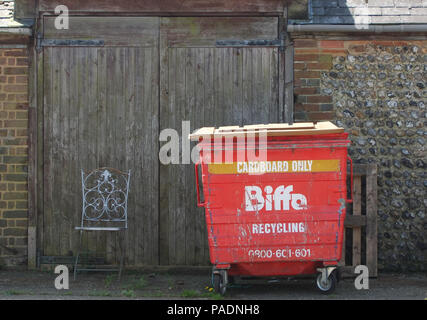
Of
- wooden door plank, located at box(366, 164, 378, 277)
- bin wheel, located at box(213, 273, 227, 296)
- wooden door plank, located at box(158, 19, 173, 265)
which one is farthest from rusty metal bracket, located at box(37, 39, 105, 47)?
wooden door plank, located at box(366, 164, 378, 277)

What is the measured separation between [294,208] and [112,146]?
2.55 metres

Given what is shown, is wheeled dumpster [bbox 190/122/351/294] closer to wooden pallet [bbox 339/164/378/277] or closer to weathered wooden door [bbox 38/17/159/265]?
wooden pallet [bbox 339/164/378/277]

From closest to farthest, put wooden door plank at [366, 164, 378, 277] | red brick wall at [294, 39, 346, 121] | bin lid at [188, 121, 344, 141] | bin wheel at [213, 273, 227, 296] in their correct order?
bin lid at [188, 121, 344, 141] → bin wheel at [213, 273, 227, 296] → wooden door plank at [366, 164, 378, 277] → red brick wall at [294, 39, 346, 121]

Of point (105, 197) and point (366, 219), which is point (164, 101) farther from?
point (366, 219)

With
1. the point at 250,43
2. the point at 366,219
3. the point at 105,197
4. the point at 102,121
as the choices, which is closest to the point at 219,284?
the point at 366,219

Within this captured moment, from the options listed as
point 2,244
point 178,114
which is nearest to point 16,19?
point 178,114

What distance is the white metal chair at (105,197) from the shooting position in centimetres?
732

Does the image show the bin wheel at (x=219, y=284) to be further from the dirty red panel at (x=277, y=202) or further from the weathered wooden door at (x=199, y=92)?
the weathered wooden door at (x=199, y=92)

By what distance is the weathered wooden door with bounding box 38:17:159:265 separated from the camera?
24.2 ft

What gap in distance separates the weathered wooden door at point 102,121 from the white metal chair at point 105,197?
99 mm

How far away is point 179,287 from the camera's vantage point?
6.53 m

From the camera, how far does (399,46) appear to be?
7.40 m

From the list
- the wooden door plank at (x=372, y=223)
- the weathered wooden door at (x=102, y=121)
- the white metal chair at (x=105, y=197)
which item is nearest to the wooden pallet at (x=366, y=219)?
the wooden door plank at (x=372, y=223)

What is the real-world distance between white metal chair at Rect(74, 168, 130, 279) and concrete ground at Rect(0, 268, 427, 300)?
1.93 ft
